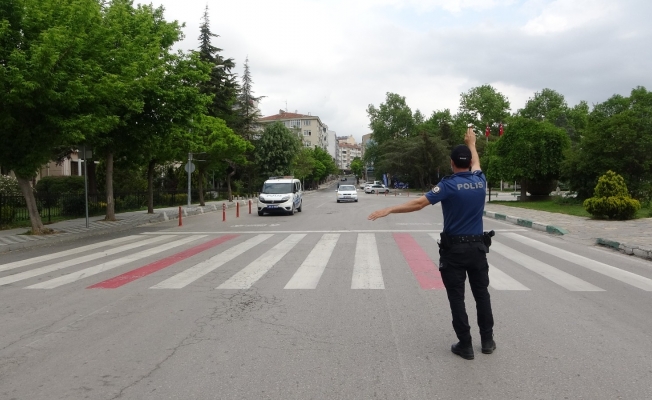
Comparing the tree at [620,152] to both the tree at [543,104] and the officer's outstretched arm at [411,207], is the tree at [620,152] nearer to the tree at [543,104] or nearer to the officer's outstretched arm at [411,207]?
the officer's outstretched arm at [411,207]

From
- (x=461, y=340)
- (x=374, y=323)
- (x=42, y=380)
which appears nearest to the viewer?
(x=42, y=380)

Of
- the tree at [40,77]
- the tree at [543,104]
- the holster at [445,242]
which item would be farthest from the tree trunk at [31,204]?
the tree at [543,104]

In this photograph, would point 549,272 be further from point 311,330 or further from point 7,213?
point 7,213

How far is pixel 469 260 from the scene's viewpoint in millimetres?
4344

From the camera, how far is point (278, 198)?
2442cm

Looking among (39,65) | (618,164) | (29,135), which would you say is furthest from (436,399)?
(618,164)

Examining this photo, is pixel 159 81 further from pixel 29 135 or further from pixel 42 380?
pixel 42 380

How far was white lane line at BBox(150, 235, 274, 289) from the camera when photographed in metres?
7.92

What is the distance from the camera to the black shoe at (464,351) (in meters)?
4.45

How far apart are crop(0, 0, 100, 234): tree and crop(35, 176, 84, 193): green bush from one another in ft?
52.0

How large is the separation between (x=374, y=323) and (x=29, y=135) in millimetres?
13032

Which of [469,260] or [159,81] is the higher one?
[159,81]

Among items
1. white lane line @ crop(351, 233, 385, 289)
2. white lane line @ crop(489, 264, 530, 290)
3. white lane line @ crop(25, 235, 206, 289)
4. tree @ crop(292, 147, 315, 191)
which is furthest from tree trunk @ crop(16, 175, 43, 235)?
tree @ crop(292, 147, 315, 191)

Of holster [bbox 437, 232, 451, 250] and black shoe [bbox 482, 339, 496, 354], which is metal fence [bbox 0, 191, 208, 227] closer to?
holster [bbox 437, 232, 451, 250]
